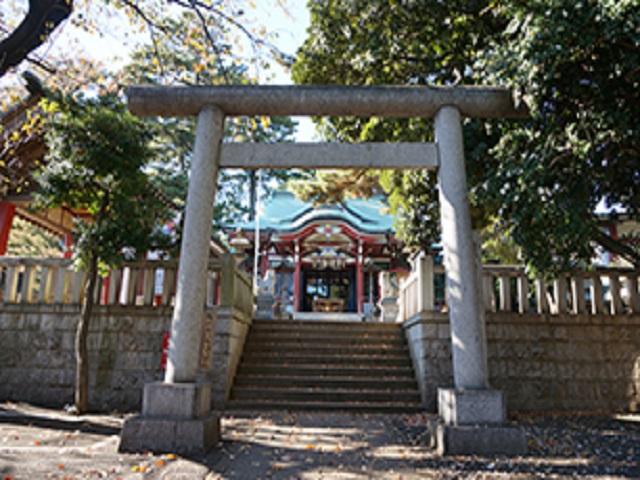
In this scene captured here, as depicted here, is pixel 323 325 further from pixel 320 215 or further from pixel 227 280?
pixel 320 215

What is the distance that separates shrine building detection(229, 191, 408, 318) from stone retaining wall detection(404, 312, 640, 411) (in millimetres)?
8135

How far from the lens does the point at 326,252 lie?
18.0 m

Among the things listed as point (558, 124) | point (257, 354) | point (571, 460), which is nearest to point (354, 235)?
point (257, 354)

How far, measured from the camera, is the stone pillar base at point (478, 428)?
4047 millimetres

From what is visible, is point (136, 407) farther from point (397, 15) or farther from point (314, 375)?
point (397, 15)

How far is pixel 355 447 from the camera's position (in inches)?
182

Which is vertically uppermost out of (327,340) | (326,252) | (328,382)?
(326,252)

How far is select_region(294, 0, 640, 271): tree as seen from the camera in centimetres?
435

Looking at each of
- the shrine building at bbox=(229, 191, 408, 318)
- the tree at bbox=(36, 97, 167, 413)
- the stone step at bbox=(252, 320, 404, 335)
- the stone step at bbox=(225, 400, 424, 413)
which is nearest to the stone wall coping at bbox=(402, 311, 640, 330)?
the stone step at bbox=(225, 400, 424, 413)

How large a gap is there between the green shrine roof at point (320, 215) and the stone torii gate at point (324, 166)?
8.88m

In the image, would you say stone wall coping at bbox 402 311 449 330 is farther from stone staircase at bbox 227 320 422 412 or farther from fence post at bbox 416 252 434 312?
stone staircase at bbox 227 320 422 412

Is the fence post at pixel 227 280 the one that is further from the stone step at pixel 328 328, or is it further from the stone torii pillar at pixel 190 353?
the stone torii pillar at pixel 190 353

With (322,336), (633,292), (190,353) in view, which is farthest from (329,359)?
(633,292)

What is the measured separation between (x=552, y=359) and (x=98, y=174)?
7.71m
